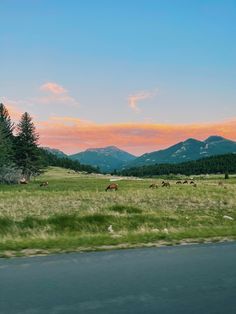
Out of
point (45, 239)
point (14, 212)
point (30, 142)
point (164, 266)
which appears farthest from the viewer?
point (30, 142)

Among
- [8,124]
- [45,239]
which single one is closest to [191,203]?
[45,239]

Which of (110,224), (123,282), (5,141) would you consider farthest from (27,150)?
(123,282)

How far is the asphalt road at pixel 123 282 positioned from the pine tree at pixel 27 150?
9150 cm

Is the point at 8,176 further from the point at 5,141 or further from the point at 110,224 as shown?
the point at 110,224

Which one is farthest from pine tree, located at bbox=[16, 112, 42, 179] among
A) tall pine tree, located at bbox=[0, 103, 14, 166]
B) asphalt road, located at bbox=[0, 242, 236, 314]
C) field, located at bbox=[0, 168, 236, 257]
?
asphalt road, located at bbox=[0, 242, 236, 314]

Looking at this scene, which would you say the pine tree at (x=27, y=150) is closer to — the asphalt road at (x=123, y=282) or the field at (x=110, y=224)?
the field at (x=110, y=224)

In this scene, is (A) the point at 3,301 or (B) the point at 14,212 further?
(B) the point at 14,212

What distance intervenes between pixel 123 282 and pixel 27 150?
316 ft

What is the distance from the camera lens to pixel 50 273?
38.2ft

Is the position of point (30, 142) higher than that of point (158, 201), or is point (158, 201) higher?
point (30, 142)

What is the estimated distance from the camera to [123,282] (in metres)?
10.6

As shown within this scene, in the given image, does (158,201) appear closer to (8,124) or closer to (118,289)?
(118,289)

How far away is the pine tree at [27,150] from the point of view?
104 metres

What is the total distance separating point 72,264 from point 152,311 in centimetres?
491
